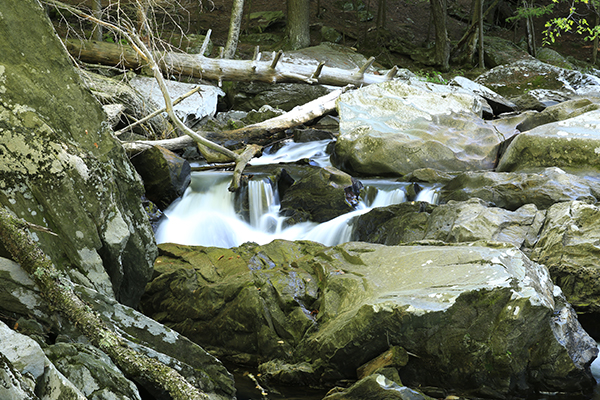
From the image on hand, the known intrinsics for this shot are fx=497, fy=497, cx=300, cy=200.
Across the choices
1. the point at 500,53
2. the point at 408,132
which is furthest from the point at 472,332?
the point at 500,53

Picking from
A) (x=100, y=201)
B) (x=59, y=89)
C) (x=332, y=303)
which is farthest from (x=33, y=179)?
(x=332, y=303)

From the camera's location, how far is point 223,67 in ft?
40.3

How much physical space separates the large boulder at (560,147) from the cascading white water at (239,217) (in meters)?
1.76

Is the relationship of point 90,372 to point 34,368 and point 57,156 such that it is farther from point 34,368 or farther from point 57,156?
point 57,156

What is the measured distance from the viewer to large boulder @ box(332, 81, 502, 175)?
989 centimetres

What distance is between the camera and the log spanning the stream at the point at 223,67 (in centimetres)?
1155

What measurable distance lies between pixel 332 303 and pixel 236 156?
4582 millimetres

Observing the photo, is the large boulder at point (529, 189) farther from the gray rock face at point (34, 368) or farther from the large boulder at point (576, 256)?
the gray rock face at point (34, 368)

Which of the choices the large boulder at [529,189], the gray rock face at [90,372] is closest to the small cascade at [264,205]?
the large boulder at [529,189]

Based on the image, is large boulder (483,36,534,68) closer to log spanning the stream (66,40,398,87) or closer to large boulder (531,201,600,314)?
log spanning the stream (66,40,398,87)

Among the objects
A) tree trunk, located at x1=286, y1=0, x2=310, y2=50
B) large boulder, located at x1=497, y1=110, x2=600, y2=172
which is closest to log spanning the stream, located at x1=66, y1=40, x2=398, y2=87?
large boulder, located at x1=497, y1=110, x2=600, y2=172

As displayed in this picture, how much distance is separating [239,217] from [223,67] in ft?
17.4

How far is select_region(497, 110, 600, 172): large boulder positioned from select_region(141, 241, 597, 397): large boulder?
14.4 ft

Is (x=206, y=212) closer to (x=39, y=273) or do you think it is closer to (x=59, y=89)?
(x=59, y=89)
